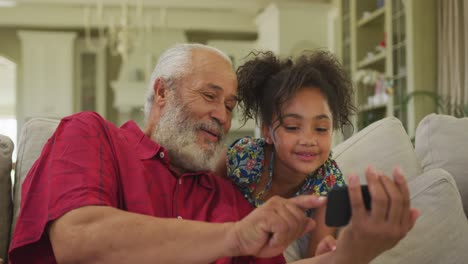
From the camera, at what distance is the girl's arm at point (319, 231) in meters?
1.27

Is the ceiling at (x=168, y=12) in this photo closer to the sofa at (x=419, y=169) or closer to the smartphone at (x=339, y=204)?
the sofa at (x=419, y=169)

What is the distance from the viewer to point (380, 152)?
63.4 inches

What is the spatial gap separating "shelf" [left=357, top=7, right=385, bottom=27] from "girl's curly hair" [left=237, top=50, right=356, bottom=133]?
382 centimetres

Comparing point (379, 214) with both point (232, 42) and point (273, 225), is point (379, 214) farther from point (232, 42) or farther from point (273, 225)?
point (232, 42)

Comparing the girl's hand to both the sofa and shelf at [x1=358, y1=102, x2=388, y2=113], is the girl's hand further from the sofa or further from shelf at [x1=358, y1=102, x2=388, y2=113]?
shelf at [x1=358, y1=102, x2=388, y2=113]

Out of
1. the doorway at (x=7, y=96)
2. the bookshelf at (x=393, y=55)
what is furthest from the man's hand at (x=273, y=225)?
the doorway at (x=7, y=96)

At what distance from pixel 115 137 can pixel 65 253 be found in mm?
337

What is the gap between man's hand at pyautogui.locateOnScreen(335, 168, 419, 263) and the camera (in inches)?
28.8

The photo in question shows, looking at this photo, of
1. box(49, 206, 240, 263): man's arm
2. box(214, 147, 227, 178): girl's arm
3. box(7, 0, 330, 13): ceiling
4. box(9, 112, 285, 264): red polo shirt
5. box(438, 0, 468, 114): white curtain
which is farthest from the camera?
box(7, 0, 330, 13): ceiling

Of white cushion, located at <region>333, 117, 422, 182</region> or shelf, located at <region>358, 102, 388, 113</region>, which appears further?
shelf, located at <region>358, 102, 388, 113</region>

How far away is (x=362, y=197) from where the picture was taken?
743 millimetres

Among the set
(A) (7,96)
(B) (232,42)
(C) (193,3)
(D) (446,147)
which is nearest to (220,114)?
(D) (446,147)

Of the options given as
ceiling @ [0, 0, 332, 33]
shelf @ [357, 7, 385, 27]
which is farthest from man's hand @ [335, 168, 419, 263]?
ceiling @ [0, 0, 332, 33]

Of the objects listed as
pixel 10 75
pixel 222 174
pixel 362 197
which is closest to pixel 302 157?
pixel 222 174
